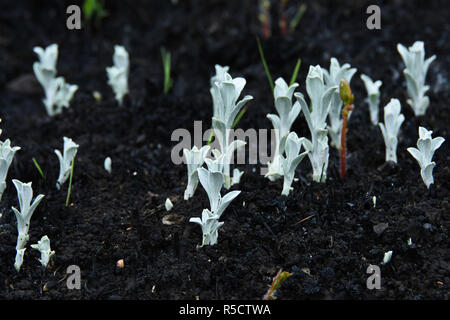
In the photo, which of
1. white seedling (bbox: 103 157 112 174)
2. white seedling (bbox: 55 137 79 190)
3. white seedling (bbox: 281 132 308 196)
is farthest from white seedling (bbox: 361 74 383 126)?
white seedling (bbox: 55 137 79 190)

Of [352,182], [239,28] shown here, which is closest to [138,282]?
[352,182]

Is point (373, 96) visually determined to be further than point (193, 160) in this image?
Yes

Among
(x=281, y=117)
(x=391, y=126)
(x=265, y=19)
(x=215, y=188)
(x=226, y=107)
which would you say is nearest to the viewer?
(x=215, y=188)

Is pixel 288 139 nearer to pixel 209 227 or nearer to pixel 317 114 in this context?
pixel 317 114

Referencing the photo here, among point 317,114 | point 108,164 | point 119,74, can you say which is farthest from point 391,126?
point 119,74

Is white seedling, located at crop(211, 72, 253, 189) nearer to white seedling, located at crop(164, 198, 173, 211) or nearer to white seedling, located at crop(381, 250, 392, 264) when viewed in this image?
white seedling, located at crop(164, 198, 173, 211)

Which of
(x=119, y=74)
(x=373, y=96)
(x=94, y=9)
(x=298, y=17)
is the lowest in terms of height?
(x=373, y=96)

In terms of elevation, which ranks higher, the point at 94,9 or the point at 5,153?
the point at 94,9
